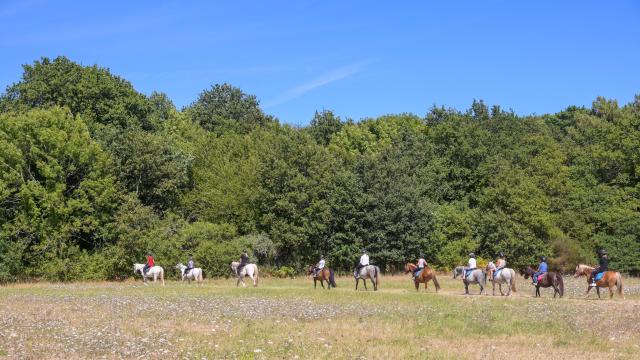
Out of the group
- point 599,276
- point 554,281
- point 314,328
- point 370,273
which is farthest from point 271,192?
point 314,328

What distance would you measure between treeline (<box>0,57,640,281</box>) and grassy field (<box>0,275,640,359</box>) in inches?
A: 941

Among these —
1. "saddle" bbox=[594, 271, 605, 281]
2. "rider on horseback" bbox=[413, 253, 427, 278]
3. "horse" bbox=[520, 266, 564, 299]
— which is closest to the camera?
"saddle" bbox=[594, 271, 605, 281]

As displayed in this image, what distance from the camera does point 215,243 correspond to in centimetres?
5872

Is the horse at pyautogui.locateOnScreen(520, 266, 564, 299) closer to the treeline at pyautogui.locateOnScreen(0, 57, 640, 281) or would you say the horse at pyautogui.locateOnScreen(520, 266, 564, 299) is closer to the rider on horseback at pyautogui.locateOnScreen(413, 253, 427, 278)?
the rider on horseback at pyautogui.locateOnScreen(413, 253, 427, 278)

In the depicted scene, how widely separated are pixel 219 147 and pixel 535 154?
3469cm

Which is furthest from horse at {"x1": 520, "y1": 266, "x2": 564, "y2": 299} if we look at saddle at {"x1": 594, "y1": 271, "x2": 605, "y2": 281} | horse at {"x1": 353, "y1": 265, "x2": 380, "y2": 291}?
horse at {"x1": 353, "y1": 265, "x2": 380, "y2": 291}

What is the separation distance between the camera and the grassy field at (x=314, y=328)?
56.6 ft

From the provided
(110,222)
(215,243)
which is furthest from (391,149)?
(110,222)

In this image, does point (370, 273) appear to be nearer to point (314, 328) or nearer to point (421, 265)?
point (421, 265)

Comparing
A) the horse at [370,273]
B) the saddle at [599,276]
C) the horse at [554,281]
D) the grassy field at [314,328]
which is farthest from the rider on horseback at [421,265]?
the saddle at [599,276]

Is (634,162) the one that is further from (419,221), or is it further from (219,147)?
(219,147)

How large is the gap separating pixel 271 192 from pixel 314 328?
137ft

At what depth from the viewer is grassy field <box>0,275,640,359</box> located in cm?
1725

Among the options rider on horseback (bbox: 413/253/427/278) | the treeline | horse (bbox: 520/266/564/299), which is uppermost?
the treeline
